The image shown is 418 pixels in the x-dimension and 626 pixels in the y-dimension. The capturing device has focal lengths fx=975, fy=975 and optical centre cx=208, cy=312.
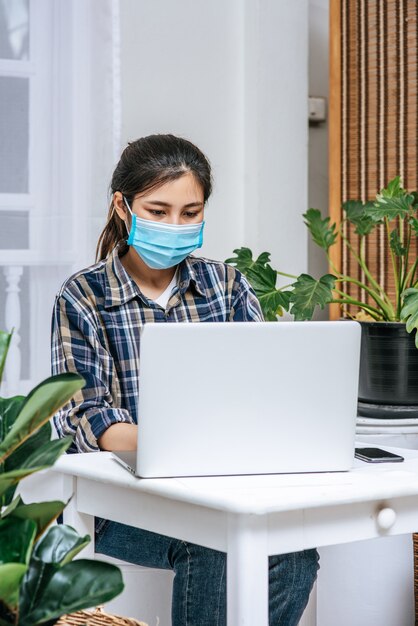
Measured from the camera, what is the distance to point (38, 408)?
81 centimetres

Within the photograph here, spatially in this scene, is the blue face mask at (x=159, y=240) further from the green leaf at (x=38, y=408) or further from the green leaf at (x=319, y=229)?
the green leaf at (x=38, y=408)

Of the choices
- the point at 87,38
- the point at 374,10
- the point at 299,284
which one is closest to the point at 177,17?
the point at 87,38

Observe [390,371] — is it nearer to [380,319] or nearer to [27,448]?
[380,319]

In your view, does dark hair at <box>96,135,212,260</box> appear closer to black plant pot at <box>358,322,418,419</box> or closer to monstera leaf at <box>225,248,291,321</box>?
monstera leaf at <box>225,248,291,321</box>

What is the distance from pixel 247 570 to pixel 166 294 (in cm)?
87

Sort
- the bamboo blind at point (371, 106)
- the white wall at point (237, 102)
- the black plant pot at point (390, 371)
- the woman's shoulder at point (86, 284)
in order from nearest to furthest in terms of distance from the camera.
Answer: the woman's shoulder at point (86, 284) < the black plant pot at point (390, 371) < the white wall at point (237, 102) < the bamboo blind at point (371, 106)

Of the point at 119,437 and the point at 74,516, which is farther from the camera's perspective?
the point at 119,437

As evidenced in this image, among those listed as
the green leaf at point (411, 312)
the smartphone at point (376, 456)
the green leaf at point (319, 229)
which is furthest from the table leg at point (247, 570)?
the green leaf at point (319, 229)

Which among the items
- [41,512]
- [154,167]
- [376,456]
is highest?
[154,167]

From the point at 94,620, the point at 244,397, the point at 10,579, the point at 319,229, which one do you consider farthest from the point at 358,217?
the point at 10,579

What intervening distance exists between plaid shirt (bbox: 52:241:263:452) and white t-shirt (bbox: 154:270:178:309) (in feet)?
0.04

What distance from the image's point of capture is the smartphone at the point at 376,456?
1542 mm

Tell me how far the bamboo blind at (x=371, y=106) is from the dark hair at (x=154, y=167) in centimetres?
110

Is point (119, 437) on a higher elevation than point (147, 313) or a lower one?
lower
